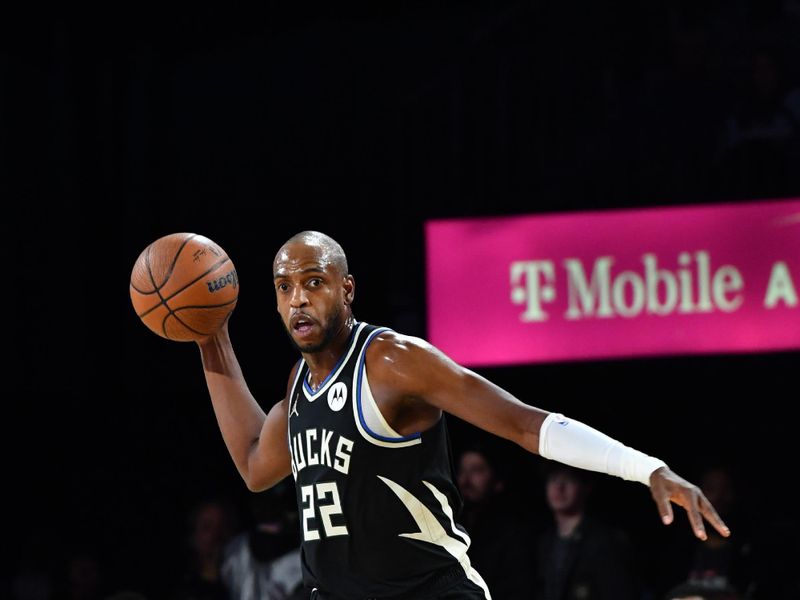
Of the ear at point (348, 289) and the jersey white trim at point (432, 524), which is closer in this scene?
the jersey white trim at point (432, 524)

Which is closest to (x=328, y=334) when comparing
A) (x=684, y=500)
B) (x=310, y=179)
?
(x=684, y=500)

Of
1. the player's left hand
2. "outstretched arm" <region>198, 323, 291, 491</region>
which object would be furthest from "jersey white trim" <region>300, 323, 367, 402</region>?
the player's left hand

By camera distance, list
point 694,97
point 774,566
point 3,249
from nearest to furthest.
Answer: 1. point 774,566
2. point 694,97
3. point 3,249

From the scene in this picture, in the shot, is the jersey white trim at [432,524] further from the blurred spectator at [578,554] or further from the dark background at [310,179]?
the dark background at [310,179]

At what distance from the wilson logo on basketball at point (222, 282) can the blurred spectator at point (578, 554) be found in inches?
96.3

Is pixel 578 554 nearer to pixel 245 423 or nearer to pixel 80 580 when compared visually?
pixel 245 423

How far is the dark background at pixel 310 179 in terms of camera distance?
743 cm

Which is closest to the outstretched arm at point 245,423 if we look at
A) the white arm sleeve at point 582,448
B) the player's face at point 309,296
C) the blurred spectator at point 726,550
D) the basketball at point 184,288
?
the basketball at point 184,288

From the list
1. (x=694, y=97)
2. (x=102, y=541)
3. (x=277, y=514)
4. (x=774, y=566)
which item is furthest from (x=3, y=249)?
(x=774, y=566)

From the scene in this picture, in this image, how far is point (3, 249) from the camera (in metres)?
8.43

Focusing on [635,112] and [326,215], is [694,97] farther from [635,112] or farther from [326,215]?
[326,215]

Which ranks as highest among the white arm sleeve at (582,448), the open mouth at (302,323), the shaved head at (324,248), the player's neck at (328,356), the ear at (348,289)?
the shaved head at (324,248)

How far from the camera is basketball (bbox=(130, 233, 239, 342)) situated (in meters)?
4.00

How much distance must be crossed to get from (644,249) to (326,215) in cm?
222
